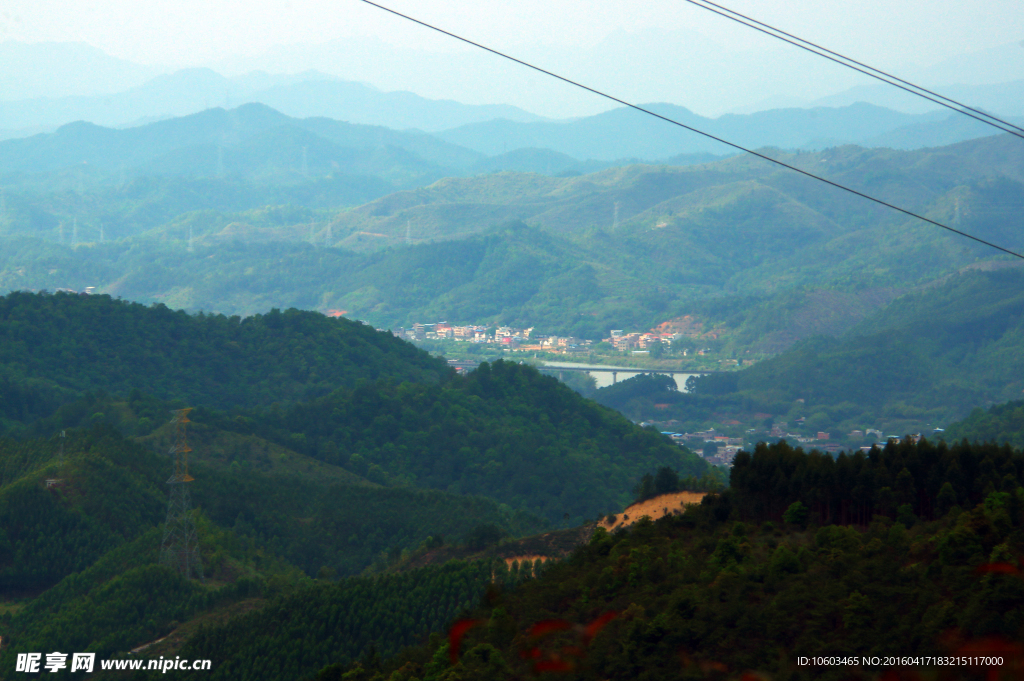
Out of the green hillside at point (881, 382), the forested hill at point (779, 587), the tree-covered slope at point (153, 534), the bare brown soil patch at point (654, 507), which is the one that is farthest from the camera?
the green hillside at point (881, 382)

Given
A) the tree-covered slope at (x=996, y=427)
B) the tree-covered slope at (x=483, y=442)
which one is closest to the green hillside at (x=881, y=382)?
the tree-covered slope at (x=996, y=427)

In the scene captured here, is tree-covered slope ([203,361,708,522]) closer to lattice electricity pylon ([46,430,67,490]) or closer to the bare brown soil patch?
lattice electricity pylon ([46,430,67,490])

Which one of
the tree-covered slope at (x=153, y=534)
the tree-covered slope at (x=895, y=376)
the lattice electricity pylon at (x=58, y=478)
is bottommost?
the tree-covered slope at (x=153, y=534)

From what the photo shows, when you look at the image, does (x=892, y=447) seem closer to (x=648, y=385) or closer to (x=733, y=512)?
(x=733, y=512)

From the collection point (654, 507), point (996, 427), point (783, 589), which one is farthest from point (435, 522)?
point (996, 427)

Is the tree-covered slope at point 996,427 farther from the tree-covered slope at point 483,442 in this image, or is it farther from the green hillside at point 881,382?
the green hillside at point 881,382

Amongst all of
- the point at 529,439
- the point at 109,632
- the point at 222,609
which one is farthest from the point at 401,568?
the point at 529,439


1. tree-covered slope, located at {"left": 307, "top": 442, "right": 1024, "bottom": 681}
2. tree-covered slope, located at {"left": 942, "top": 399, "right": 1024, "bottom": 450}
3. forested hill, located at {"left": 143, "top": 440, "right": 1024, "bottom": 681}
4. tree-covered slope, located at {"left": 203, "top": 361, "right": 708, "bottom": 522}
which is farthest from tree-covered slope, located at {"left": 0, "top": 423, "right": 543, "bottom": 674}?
tree-covered slope, located at {"left": 942, "top": 399, "right": 1024, "bottom": 450}
